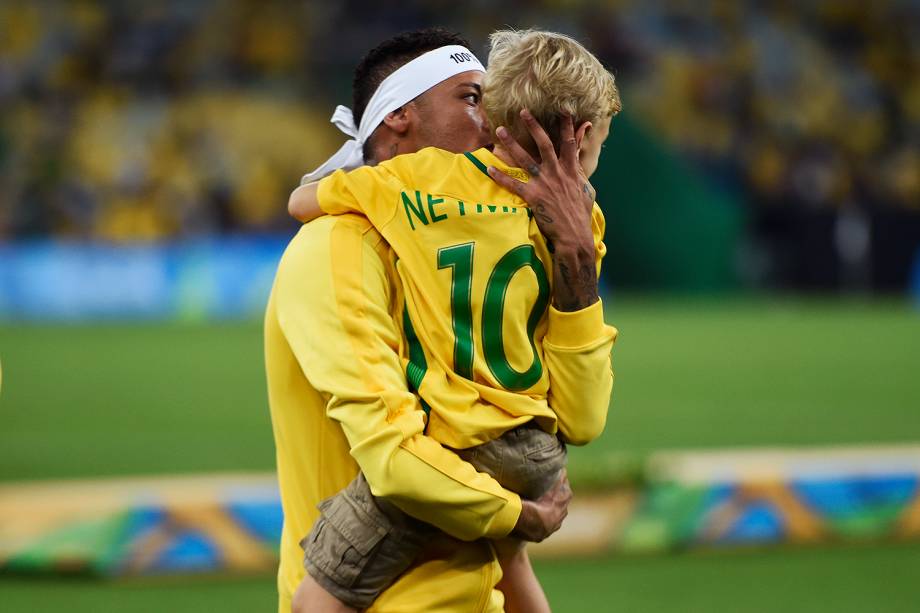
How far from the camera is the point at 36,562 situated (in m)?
4.72

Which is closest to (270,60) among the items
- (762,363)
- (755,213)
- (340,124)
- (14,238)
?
(14,238)

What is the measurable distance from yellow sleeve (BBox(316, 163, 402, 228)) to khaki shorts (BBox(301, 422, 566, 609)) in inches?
16.1

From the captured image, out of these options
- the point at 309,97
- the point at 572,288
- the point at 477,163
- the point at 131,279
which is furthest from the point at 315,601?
the point at 309,97

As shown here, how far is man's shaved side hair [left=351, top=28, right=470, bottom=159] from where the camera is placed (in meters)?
2.44

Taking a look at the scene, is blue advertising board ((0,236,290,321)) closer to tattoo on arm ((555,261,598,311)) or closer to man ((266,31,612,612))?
man ((266,31,612,612))

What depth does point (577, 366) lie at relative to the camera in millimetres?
2074

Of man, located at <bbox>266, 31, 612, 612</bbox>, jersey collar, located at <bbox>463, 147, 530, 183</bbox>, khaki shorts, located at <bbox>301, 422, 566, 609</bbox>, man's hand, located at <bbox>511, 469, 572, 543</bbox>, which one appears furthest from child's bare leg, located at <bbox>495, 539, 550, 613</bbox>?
jersey collar, located at <bbox>463, 147, 530, 183</bbox>

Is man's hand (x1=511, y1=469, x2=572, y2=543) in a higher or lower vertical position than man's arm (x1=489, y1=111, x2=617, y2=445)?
lower

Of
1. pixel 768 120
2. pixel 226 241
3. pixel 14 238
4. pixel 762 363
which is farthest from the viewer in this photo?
pixel 768 120

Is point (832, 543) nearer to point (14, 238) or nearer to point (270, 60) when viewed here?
point (14, 238)

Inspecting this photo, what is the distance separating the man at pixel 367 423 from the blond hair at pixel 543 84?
0.35 feet

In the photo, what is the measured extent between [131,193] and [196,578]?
15.4 metres

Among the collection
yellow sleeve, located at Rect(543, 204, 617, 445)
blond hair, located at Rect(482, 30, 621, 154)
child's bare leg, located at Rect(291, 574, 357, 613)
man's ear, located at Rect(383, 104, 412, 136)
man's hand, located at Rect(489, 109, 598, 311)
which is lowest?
child's bare leg, located at Rect(291, 574, 357, 613)

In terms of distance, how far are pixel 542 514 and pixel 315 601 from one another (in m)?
0.39
